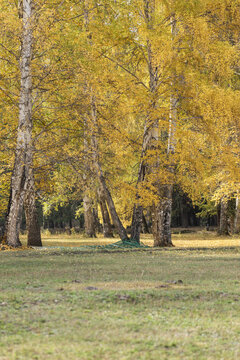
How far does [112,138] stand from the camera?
1675cm

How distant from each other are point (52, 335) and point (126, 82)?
534 inches

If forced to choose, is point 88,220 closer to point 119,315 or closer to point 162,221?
point 162,221

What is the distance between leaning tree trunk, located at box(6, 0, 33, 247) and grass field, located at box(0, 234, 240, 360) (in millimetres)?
6554

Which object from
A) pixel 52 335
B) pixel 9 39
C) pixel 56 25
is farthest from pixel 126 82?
pixel 52 335

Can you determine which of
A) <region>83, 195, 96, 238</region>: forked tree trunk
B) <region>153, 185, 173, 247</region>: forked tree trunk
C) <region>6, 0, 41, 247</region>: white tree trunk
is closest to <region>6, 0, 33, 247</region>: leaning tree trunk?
<region>6, 0, 41, 247</region>: white tree trunk

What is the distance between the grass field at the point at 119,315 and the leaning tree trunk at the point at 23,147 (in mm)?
6554

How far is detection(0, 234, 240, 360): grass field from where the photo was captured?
11.9 ft

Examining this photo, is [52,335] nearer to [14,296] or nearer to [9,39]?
[14,296]

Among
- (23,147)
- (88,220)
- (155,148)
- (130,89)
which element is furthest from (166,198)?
(88,220)

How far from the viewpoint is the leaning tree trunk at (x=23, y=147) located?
48.6 feet

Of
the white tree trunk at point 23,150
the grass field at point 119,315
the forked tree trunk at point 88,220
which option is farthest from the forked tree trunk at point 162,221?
the forked tree trunk at point 88,220

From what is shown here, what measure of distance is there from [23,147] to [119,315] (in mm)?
10719

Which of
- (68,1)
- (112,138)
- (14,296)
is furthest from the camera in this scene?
(112,138)

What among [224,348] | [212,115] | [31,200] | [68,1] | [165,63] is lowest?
[224,348]
